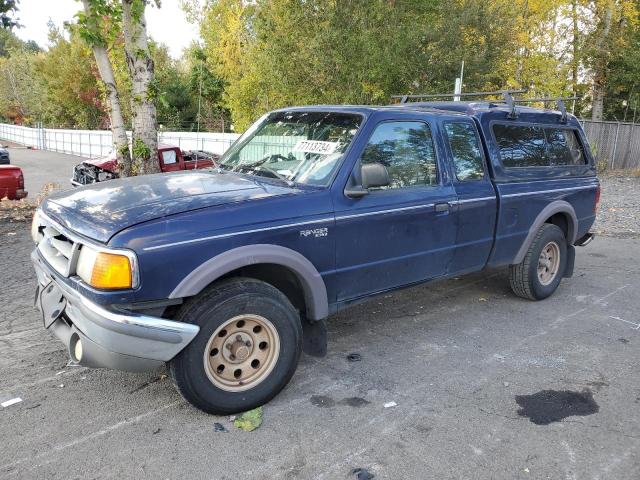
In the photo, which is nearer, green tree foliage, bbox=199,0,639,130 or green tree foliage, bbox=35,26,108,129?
green tree foliage, bbox=199,0,639,130

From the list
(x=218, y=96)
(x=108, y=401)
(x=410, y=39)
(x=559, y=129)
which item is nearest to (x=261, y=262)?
(x=108, y=401)

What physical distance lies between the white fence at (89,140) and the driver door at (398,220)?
18096 millimetres

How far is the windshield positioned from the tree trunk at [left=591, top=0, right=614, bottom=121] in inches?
776

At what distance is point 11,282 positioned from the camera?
231 inches

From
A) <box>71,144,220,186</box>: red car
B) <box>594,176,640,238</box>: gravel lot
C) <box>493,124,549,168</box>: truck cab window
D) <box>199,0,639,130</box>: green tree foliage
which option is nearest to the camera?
<box>493,124,549,168</box>: truck cab window

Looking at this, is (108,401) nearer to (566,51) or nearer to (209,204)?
(209,204)

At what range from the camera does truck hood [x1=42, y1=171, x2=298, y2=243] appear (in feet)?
10.2

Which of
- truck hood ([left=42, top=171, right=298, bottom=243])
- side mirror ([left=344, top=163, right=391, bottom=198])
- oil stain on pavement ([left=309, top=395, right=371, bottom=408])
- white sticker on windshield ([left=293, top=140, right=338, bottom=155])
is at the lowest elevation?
oil stain on pavement ([left=309, top=395, right=371, bottom=408])

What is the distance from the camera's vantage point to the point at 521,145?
520 cm

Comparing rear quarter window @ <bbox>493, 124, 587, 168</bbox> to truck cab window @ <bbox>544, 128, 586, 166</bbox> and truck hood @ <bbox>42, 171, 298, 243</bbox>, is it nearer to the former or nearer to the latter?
truck cab window @ <bbox>544, 128, 586, 166</bbox>

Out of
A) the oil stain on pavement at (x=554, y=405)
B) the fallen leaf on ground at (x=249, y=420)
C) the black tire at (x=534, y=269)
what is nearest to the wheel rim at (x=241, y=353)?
the fallen leaf on ground at (x=249, y=420)

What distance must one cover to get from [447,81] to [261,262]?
13.7 metres

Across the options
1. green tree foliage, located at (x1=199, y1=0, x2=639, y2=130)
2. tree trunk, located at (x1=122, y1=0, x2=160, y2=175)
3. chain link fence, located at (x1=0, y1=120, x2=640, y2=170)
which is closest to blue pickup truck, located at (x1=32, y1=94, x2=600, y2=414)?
tree trunk, located at (x1=122, y1=0, x2=160, y2=175)

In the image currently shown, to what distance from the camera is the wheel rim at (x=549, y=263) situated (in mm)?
5648
